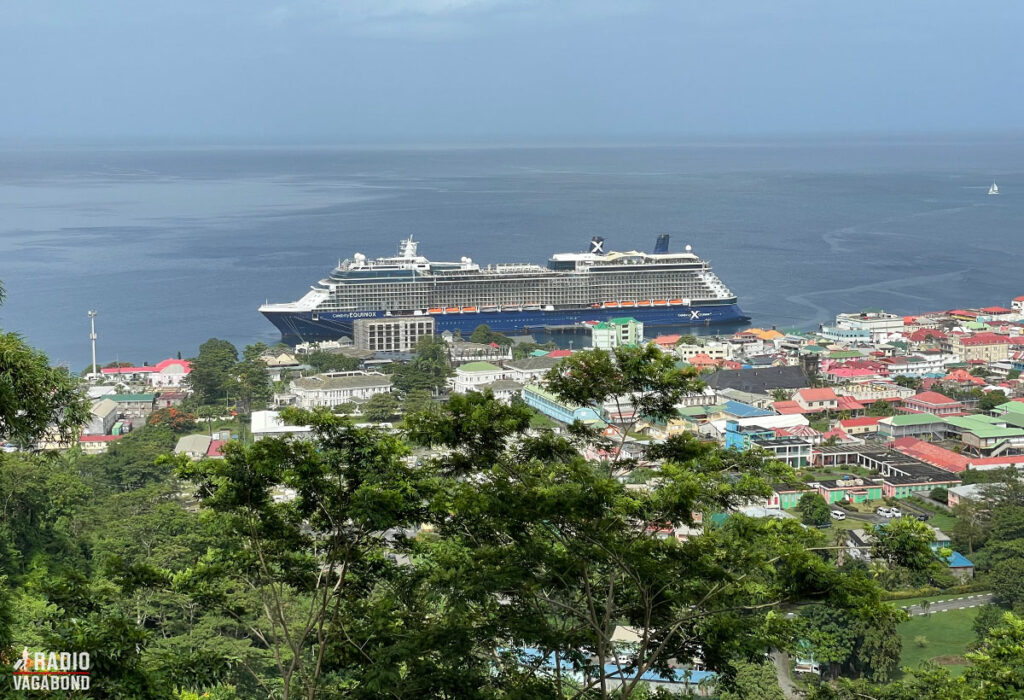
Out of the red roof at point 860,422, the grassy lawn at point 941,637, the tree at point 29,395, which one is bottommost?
the grassy lawn at point 941,637

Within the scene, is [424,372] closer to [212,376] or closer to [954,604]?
[212,376]

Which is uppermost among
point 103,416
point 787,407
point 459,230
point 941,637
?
point 459,230

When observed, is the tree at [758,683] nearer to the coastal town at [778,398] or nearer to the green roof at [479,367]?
the coastal town at [778,398]

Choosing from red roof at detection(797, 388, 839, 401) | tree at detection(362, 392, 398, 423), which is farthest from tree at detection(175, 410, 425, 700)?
red roof at detection(797, 388, 839, 401)

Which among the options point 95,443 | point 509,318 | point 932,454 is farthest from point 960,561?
point 509,318

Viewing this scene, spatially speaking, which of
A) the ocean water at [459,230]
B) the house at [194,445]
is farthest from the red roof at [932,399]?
the house at [194,445]
